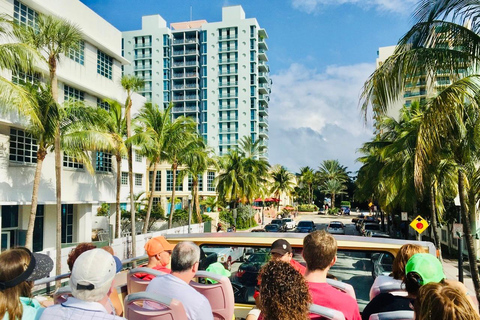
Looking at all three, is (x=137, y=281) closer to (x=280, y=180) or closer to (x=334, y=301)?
(x=334, y=301)

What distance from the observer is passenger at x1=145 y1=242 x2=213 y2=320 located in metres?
2.95

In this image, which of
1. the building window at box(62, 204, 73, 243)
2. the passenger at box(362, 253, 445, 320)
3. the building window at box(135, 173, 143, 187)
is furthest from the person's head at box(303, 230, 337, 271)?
the building window at box(135, 173, 143, 187)

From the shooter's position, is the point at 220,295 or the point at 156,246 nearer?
the point at 220,295

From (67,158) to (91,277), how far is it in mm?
21054

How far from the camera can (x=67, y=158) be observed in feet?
70.9

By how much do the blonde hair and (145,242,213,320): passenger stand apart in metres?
0.87

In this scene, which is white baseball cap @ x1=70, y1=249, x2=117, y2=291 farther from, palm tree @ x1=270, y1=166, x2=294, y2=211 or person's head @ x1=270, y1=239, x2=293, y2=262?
palm tree @ x1=270, y1=166, x2=294, y2=211

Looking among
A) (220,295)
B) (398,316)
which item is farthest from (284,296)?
(220,295)

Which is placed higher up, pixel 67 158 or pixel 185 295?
pixel 67 158

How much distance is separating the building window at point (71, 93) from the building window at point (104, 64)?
242 centimetres

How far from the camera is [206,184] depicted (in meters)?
58.7

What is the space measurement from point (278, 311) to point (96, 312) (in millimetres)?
1080

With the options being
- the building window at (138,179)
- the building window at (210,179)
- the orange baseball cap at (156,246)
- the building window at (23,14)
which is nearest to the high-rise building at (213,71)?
the building window at (210,179)

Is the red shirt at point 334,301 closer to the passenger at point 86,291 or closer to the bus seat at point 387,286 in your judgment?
the bus seat at point 387,286
